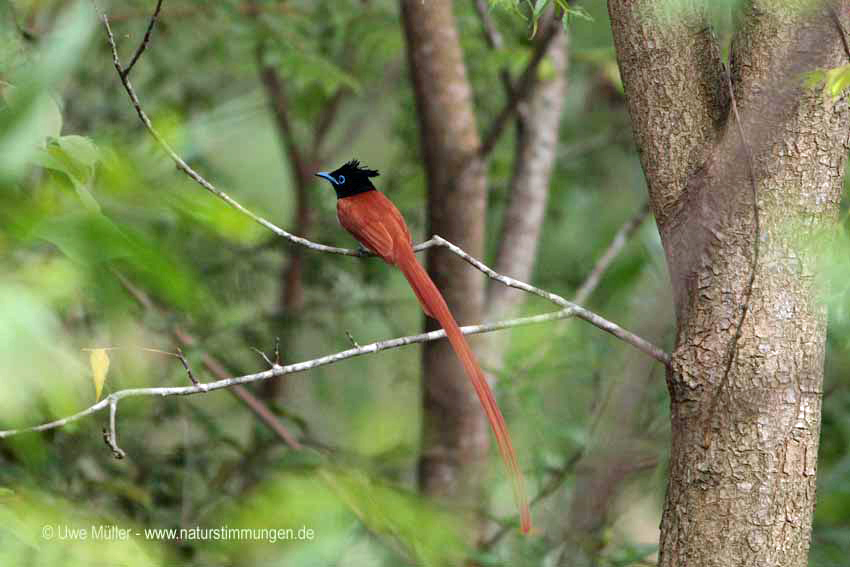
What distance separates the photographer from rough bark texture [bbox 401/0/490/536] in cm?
380

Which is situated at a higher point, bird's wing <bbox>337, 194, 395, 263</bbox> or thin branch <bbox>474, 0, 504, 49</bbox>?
thin branch <bbox>474, 0, 504, 49</bbox>

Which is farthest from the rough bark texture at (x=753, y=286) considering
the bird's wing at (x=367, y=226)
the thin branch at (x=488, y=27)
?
the thin branch at (x=488, y=27)

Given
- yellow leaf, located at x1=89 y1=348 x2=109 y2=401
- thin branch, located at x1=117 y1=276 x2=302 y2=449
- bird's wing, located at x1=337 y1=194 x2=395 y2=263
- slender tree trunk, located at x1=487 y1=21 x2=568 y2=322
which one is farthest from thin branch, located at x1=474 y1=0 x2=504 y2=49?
yellow leaf, located at x1=89 y1=348 x2=109 y2=401

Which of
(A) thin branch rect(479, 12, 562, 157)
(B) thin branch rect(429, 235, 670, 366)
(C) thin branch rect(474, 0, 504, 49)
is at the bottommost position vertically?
(B) thin branch rect(429, 235, 670, 366)

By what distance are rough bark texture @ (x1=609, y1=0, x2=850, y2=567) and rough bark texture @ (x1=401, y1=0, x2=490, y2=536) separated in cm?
205

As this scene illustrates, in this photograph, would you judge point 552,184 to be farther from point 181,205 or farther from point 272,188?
point 181,205

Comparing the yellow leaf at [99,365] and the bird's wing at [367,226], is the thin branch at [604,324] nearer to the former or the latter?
the yellow leaf at [99,365]

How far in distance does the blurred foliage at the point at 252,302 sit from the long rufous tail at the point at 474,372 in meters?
0.35

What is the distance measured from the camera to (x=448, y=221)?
154 inches

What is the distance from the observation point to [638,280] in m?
3.88

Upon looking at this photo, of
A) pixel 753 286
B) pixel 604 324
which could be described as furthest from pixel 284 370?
pixel 753 286

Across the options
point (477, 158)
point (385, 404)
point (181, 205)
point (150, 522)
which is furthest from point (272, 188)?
point (181, 205)

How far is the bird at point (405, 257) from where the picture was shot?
1.88m

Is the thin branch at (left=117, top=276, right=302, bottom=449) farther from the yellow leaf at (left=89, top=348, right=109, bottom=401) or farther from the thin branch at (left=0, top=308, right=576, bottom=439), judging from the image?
the thin branch at (left=0, top=308, right=576, bottom=439)
